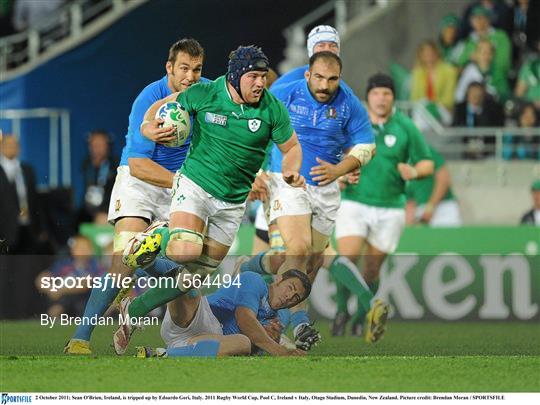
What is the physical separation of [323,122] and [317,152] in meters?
0.23

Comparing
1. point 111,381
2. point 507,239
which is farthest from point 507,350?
point 507,239

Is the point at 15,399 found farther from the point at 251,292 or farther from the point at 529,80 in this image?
the point at 529,80

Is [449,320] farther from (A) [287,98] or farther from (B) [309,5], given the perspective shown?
(B) [309,5]

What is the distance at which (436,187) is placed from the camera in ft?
48.9

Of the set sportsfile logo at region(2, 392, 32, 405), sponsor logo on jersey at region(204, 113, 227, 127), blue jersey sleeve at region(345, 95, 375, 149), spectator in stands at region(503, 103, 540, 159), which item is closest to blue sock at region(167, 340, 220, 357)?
sponsor logo on jersey at region(204, 113, 227, 127)

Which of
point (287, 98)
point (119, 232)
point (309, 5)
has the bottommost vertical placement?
point (119, 232)

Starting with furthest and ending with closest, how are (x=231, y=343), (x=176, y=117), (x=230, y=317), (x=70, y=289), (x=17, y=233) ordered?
(x=17, y=233)
(x=70, y=289)
(x=230, y=317)
(x=231, y=343)
(x=176, y=117)

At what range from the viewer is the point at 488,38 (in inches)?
625

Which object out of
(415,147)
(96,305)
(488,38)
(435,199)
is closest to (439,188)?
(435,199)

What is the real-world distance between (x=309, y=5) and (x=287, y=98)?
3.25 m

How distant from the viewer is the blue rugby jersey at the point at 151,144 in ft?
32.4

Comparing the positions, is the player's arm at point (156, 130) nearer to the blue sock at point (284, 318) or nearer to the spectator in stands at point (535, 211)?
the blue sock at point (284, 318)

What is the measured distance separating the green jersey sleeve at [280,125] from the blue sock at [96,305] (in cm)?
153

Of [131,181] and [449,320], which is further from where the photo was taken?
[449,320]
